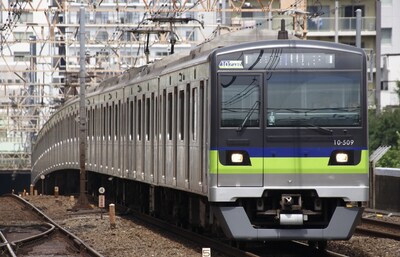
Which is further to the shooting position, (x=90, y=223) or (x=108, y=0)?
(x=108, y=0)

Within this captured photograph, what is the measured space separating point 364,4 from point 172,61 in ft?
155

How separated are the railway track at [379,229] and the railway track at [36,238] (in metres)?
4.75

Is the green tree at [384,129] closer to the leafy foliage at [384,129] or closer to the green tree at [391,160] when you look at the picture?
the leafy foliage at [384,129]

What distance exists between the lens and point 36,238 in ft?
68.0

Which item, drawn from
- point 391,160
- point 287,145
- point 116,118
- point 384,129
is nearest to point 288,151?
point 287,145

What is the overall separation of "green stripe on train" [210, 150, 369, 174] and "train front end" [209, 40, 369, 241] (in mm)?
13

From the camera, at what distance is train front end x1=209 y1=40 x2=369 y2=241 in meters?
15.3

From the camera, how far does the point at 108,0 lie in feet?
263

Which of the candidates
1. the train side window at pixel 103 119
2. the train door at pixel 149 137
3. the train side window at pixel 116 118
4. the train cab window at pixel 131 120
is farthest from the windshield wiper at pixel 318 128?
the train side window at pixel 103 119

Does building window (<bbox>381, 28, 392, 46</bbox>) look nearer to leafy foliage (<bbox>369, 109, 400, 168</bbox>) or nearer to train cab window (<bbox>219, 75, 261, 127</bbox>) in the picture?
leafy foliage (<bbox>369, 109, 400, 168</bbox>)

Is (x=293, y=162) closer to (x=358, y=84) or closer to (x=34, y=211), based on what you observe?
(x=358, y=84)

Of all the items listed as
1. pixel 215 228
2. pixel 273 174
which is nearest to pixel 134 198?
pixel 215 228

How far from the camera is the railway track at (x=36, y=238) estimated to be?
1842 centimetres

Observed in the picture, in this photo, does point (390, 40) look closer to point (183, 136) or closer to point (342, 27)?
point (342, 27)
